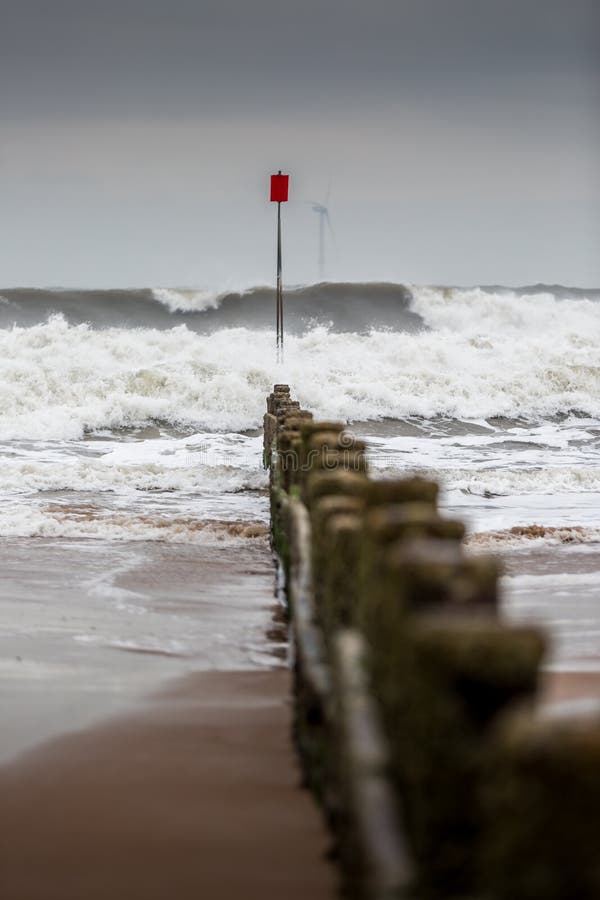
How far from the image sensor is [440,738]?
66.0 inches

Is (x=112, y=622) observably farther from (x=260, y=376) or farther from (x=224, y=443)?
(x=260, y=376)

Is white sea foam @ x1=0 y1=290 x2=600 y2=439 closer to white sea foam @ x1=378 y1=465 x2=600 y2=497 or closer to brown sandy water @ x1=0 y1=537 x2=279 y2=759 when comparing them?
white sea foam @ x1=378 y1=465 x2=600 y2=497

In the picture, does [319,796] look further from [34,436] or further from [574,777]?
[34,436]

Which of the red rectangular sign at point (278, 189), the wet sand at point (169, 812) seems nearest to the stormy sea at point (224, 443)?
the wet sand at point (169, 812)

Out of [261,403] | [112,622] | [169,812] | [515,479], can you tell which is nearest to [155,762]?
[169,812]

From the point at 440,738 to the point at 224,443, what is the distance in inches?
626

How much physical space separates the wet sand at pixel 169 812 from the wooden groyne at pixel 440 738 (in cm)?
31

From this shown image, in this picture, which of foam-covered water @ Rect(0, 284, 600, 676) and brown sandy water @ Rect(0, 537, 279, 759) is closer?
brown sandy water @ Rect(0, 537, 279, 759)

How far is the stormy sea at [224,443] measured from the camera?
18.8 ft

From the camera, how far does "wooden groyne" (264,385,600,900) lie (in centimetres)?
138

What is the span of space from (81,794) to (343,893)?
1297 mm

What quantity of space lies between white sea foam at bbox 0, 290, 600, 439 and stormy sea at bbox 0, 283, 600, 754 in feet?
0.21

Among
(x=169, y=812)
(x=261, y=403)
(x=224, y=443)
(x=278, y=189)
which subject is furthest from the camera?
(x=261, y=403)

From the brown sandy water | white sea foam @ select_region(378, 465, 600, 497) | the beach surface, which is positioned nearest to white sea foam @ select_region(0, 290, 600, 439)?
white sea foam @ select_region(378, 465, 600, 497)
